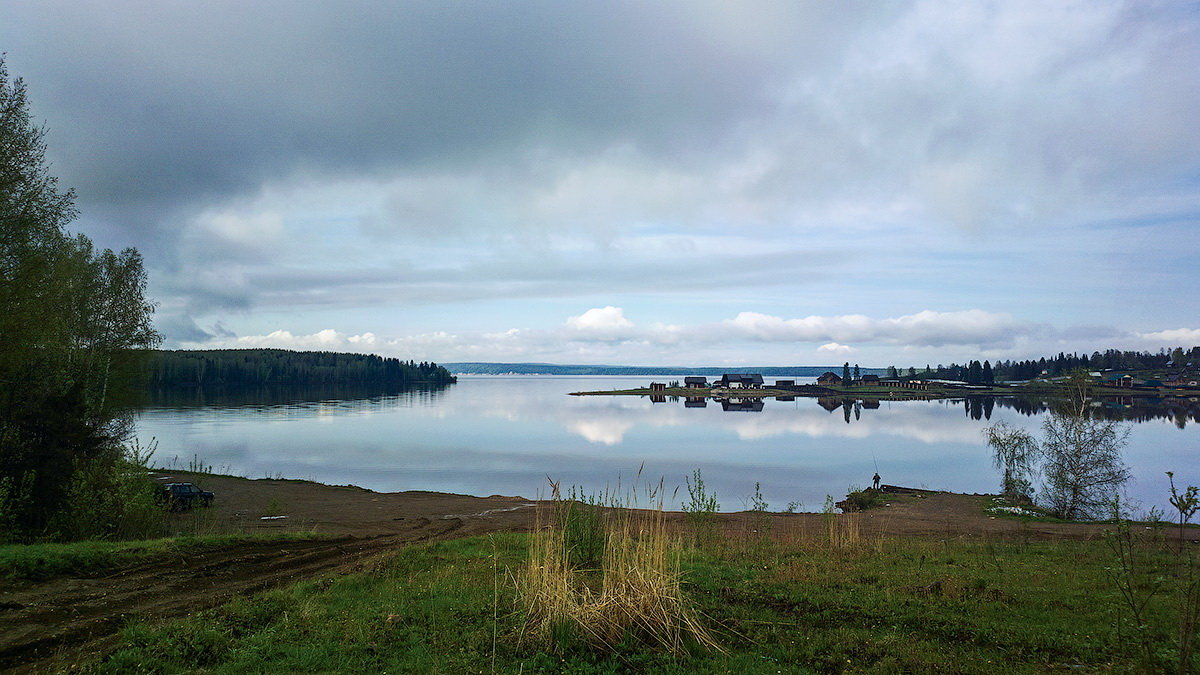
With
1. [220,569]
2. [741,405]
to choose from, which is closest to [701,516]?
[220,569]

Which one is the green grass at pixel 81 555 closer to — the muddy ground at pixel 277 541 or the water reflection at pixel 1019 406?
the muddy ground at pixel 277 541

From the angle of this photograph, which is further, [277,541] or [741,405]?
[741,405]

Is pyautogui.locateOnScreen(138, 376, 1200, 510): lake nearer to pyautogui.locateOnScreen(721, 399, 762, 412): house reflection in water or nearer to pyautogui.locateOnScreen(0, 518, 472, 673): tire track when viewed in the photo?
pyautogui.locateOnScreen(0, 518, 472, 673): tire track

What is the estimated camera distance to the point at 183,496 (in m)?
26.3

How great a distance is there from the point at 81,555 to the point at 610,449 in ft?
163

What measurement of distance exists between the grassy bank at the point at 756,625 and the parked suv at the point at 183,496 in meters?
17.1

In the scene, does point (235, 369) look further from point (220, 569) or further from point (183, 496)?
point (220, 569)

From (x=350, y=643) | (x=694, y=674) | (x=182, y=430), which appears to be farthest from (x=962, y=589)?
(x=182, y=430)

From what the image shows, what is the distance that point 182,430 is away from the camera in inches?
2726

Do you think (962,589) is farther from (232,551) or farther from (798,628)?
(232,551)

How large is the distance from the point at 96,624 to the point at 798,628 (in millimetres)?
10648

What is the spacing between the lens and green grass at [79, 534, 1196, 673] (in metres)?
7.78

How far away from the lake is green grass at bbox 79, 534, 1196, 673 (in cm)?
1613

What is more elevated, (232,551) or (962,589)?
(962,589)
